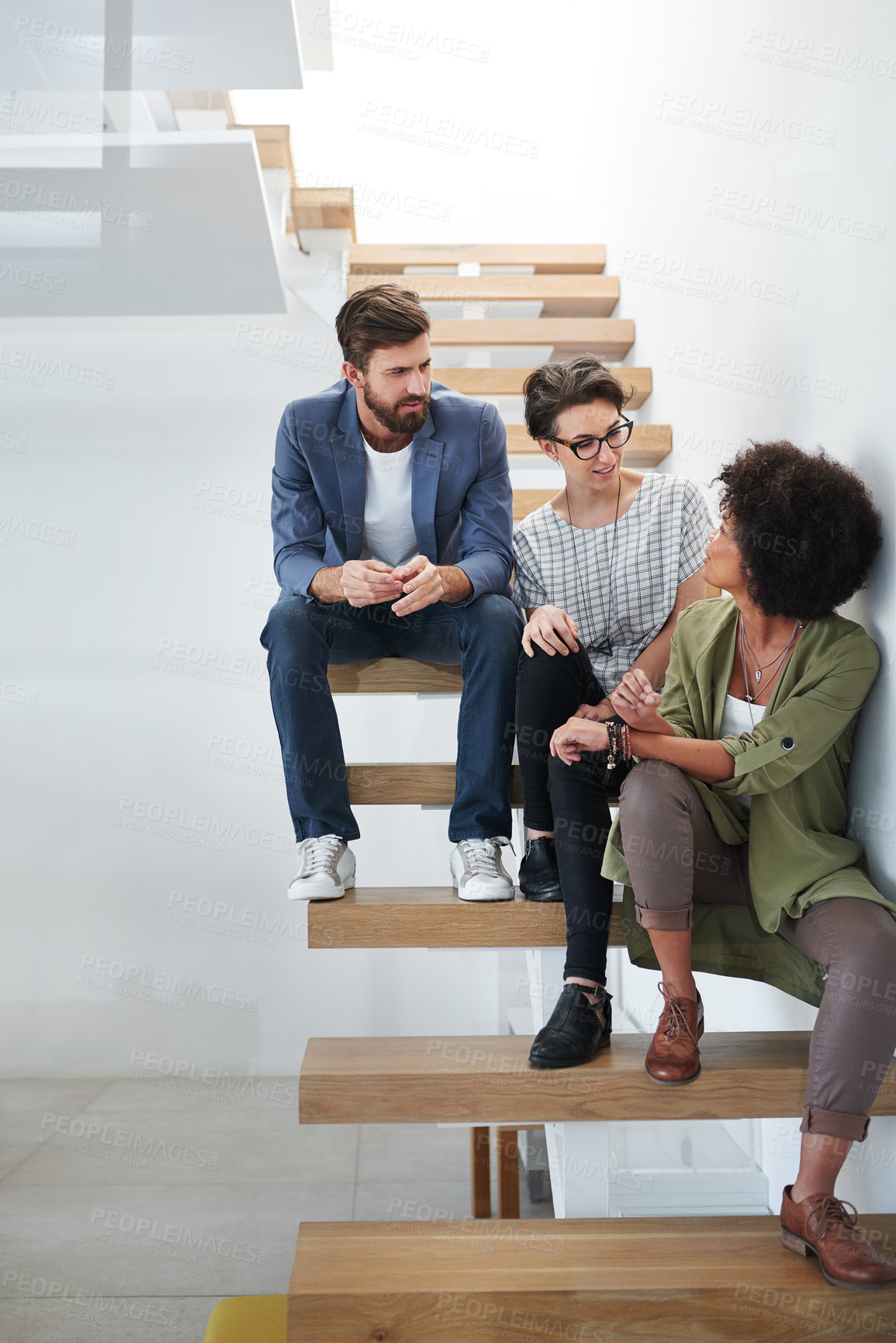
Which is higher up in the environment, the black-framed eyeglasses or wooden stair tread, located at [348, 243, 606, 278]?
wooden stair tread, located at [348, 243, 606, 278]

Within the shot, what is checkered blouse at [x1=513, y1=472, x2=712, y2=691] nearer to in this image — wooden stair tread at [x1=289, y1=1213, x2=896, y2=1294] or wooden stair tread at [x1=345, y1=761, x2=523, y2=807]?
wooden stair tread at [x1=345, y1=761, x2=523, y2=807]

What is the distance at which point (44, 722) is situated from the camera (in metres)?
3.77

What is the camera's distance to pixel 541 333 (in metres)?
2.73

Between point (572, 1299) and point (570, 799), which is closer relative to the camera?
point (572, 1299)

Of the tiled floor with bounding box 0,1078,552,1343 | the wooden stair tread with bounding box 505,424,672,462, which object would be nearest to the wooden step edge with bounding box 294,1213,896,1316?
the tiled floor with bounding box 0,1078,552,1343

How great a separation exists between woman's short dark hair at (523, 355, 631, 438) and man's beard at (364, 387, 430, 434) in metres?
0.19

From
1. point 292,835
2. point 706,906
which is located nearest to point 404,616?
point 706,906

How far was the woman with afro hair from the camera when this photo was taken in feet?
4.33

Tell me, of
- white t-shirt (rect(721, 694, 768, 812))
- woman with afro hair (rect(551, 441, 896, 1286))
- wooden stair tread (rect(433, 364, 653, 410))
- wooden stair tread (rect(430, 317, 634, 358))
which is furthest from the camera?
wooden stair tread (rect(430, 317, 634, 358))

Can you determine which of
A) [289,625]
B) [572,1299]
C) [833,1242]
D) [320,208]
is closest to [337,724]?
[289,625]

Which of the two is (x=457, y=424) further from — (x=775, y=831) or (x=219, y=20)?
(x=219, y=20)

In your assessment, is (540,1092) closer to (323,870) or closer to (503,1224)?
(503,1224)

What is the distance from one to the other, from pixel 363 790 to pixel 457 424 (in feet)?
2.31

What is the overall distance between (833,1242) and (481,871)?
687 millimetres
